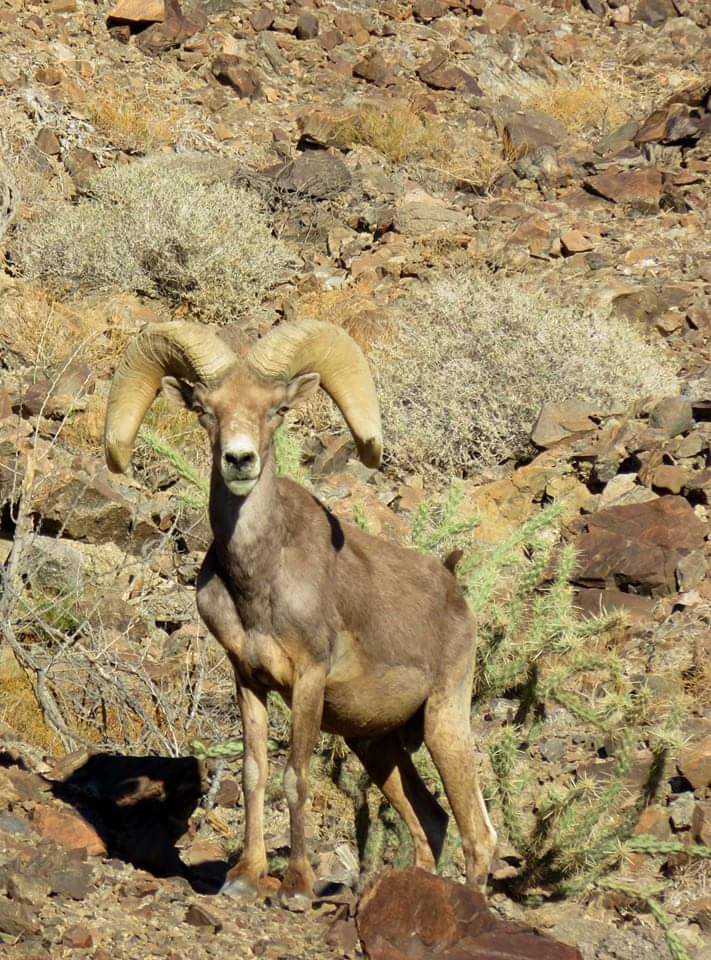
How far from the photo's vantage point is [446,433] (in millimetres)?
14414

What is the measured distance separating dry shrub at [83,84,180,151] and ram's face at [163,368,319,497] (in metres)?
14.5

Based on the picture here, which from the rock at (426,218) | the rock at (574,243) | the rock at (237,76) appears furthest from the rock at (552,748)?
the rock at (237,76)

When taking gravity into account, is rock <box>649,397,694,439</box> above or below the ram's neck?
below

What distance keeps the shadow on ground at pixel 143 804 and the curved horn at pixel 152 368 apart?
1.69 metres

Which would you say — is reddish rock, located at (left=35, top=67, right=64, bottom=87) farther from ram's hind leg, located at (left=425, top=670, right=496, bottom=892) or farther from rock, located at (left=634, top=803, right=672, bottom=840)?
ram's hind leg, located at (left=425, top=670, right=496, bottom=892)

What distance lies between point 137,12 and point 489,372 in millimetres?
10567

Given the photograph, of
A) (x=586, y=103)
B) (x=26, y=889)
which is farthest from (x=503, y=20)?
(x=26, y=889)

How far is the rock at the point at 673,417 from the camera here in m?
13.9

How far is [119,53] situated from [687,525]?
13.4 m

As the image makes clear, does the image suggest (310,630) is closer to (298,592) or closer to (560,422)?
(298,592)

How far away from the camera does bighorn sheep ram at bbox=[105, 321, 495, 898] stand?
20.1 ft

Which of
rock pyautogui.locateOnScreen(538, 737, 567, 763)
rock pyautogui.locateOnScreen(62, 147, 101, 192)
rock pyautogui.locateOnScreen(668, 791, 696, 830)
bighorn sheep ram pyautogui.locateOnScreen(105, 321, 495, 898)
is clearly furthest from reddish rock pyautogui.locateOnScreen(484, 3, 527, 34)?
bighorn sheep ram pyautogui.locateOnScreen(105, 321, 495, 898)

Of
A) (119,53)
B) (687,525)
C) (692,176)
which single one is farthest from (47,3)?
(687,525)

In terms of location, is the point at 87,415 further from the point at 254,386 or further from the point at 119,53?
the point at 119,53
